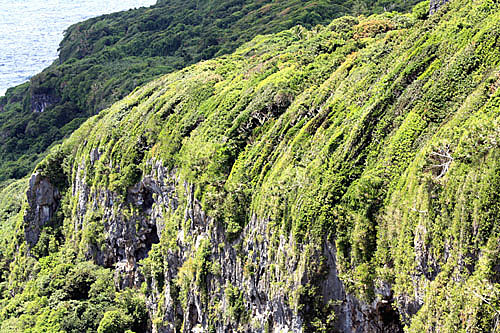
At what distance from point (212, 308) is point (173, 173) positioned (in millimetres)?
11265

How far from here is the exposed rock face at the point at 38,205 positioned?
5369 cm

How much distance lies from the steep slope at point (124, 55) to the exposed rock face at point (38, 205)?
38291mm

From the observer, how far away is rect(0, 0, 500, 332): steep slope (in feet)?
42.8

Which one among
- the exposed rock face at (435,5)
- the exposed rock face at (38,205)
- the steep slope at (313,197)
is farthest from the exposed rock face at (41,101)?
the exposed rock face at (435,5)

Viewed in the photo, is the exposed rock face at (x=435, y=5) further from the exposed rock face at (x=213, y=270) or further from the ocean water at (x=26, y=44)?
the ocean water at (x=26, y=44)

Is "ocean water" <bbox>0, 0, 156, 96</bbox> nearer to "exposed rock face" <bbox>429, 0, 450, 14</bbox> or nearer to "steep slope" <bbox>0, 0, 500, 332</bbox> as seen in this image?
"steep slope" <bbox>0, 0, 500, 332</bbox>

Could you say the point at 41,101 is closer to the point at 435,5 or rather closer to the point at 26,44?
the point at 26,44

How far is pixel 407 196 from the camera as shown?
1471 cm

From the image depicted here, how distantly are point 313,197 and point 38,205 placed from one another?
45.0m

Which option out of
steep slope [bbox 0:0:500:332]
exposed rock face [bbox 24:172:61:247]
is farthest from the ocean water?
steep slope [bbox 0:0:500:332]

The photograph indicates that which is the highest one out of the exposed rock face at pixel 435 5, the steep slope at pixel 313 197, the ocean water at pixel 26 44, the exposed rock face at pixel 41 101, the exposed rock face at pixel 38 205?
the ocean water at pixel 26 44

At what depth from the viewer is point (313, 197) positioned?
18766 mm

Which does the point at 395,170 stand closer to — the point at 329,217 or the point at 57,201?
the point at 329,217

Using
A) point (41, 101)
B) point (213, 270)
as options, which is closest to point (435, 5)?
point (213, 270)
